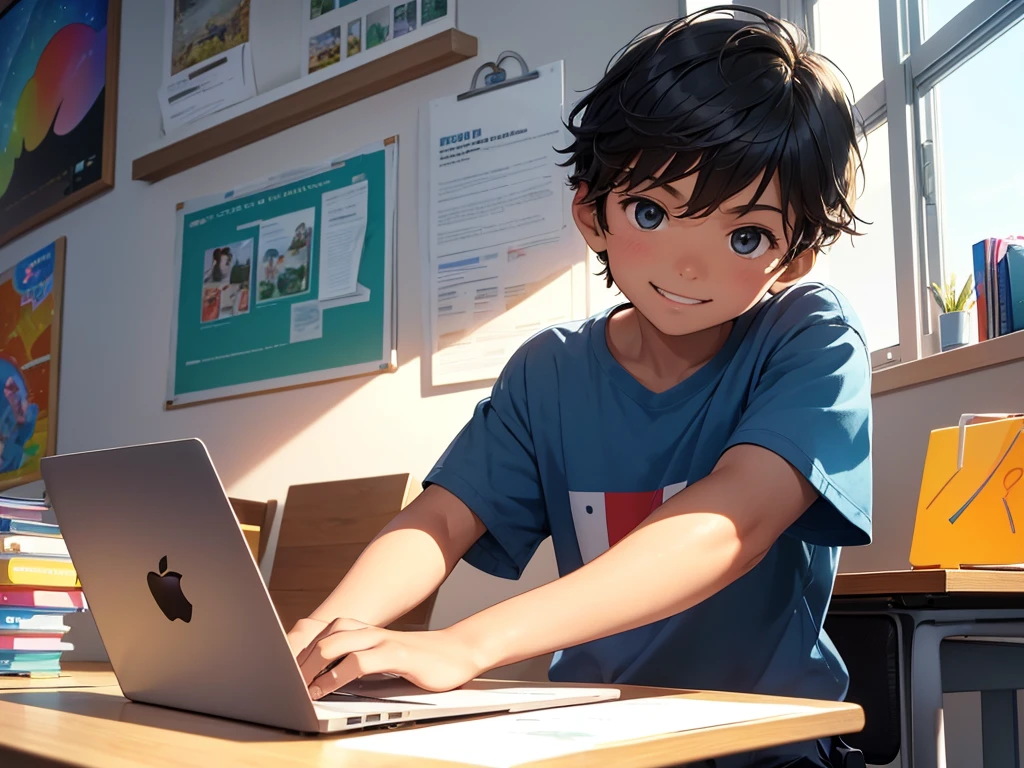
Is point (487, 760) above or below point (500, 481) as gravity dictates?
below

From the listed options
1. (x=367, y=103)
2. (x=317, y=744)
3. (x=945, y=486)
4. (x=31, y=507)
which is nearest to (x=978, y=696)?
(x=945, y=486)

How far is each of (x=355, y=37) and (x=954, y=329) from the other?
157cm

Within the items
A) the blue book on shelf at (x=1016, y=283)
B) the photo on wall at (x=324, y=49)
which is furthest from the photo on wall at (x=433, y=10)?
the blue book on shelf at (x=1016, y=283)

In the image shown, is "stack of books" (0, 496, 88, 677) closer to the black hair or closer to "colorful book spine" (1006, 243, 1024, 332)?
the black hair

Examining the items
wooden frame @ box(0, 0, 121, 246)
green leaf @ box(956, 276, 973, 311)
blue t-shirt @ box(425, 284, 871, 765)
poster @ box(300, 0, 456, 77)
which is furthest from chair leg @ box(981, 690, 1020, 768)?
wooden frame @ box(0, 0, 121, 246)

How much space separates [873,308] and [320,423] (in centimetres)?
127

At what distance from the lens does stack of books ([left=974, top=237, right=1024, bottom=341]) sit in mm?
1517

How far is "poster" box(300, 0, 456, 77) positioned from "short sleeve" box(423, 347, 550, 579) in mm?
1425

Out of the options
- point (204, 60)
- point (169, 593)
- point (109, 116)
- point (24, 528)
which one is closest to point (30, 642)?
point (24, 528)

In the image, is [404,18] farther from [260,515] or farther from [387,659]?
[387,659]

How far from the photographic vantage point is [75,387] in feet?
10.2

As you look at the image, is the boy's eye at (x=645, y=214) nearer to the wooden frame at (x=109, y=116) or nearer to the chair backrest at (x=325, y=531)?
the chair backrest at (x=325, y=531)

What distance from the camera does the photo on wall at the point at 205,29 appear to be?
2777mm

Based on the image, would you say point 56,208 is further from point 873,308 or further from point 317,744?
point 317,744
